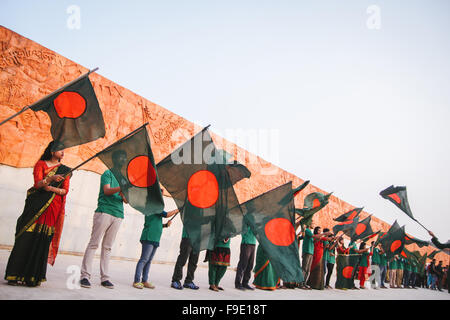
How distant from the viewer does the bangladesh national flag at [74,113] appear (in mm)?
4118

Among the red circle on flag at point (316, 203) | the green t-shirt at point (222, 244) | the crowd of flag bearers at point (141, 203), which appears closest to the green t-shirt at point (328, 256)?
the red circle on flag at point (316, 203)

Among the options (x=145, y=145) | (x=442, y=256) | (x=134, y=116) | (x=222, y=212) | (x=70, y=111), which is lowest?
(x=442, y=256)

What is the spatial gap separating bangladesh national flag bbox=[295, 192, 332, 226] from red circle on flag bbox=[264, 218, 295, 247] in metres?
2.43

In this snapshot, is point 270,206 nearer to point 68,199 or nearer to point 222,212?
point 222,212

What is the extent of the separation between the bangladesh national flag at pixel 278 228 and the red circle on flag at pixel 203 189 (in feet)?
2.19

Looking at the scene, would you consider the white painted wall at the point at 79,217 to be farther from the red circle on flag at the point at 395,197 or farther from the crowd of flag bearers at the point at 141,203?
the red circle on flag at the point at 395,197

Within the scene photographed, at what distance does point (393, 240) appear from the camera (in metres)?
10.3

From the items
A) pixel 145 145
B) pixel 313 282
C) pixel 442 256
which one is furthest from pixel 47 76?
pixel 442 256

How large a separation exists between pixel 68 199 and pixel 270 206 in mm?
6725

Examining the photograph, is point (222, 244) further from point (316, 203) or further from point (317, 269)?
point (317, 269)

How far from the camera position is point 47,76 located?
30.3 feet

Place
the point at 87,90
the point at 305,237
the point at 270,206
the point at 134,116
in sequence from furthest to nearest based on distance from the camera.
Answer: the point at 134,116, the point at 305,237, the point at 270,206, the point at 87,90
